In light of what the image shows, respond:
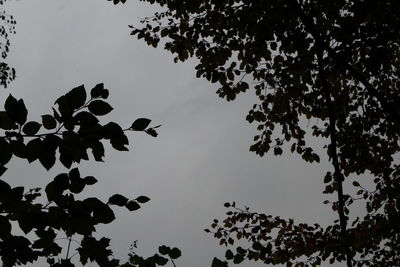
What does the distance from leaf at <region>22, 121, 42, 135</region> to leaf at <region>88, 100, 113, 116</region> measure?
0.17 meters

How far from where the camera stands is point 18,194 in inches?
51.6

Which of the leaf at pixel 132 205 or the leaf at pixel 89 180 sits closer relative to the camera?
the leaf at pixel 89 180

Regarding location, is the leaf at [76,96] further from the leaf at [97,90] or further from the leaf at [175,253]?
the leaf at [175,253]

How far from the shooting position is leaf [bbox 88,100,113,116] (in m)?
1.31

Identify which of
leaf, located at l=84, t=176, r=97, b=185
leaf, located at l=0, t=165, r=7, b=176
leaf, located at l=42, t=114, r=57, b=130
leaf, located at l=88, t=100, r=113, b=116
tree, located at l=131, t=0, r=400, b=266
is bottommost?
leaf, located at l=0, t=165, r=7, b=176

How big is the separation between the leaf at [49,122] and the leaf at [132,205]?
45cm

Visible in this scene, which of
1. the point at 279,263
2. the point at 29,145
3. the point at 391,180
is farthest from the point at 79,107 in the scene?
the point at 391,180

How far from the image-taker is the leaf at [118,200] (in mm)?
1526

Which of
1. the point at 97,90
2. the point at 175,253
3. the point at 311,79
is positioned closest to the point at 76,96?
the point at 97,90

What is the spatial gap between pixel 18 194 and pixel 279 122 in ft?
16.3

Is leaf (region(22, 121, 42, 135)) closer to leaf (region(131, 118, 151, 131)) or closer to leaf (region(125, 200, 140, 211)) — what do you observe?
leaf (region(131, 118, 151, 131))

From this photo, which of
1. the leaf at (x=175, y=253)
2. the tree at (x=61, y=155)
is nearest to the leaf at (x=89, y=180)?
the tree at (x=61, y=155)

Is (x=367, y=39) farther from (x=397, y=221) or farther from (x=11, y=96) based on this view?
(x=11, y=96)

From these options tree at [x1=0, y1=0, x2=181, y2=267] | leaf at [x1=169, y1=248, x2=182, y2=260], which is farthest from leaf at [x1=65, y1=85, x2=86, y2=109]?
leaf at [x1=169, y1=248, x2=182, y2=260]
